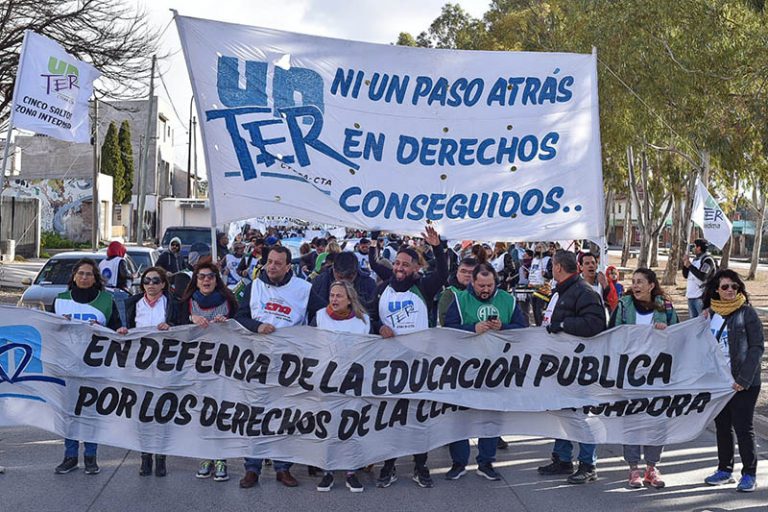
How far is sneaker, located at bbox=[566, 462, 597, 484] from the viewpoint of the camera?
7215mm

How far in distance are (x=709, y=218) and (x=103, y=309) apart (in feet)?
37.3

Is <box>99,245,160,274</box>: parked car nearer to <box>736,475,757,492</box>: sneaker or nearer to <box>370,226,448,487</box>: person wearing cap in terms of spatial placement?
<box>370,226,448,487</box>: person wearing cap

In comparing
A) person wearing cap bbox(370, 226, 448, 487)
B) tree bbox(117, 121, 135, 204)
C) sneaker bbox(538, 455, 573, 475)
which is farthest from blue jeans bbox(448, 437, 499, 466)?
tree bbox(117, 121, 135, 204)

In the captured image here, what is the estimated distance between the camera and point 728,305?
722 centimetres

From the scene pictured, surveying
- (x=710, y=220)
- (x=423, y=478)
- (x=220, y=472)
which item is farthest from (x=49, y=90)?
(x=710, y=220)

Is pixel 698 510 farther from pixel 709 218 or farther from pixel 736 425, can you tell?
pixel 709 218

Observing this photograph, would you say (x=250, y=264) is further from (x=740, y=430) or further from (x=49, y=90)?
(x=740, y=430)

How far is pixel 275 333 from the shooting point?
7.29 m

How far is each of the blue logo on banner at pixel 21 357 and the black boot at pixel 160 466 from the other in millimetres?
934

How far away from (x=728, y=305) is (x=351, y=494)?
126 inches

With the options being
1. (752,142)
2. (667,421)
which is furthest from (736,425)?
(752,142)

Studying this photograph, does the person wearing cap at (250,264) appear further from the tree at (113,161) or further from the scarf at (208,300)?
the tree at (113,161)

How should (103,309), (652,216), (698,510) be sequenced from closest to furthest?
(698,510) → (103,309) → (652,216)

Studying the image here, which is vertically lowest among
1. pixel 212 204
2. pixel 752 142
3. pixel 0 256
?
pixel 0 256
